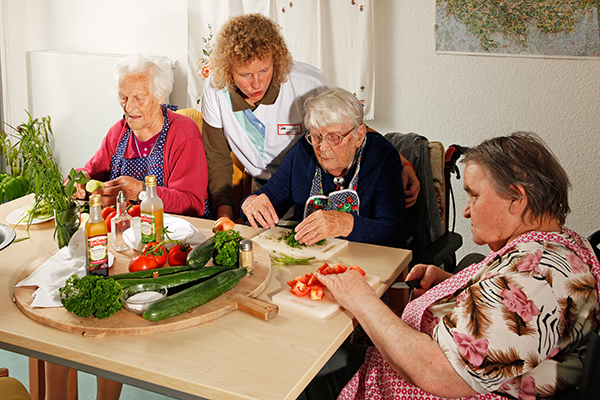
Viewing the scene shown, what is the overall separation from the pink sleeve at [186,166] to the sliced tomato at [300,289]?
1.09m

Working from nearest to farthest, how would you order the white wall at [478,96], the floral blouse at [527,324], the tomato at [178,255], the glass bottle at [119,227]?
the floral blouse at [527,324], the tomato at [178,255], the glass bottle at [119,227], the white wall at [478,96]

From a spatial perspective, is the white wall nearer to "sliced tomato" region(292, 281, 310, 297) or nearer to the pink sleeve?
the pink sleeve

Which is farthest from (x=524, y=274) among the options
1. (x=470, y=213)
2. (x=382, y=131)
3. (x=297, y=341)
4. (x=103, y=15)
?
(x=103, y=15)

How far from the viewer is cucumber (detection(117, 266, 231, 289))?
1506 mm

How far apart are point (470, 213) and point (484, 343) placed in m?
0.42

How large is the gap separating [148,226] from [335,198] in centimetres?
82

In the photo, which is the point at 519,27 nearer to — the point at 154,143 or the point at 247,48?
the point at 247,48

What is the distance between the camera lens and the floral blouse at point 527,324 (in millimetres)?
1179

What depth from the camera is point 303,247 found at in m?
1.95

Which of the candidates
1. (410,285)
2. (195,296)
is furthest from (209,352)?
(410,285)

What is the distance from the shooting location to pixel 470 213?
4.92 ft

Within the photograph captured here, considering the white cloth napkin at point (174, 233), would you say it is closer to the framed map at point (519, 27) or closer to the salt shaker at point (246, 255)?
the salt shaker at point (246, 255)

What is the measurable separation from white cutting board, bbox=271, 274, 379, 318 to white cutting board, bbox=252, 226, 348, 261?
0.31m

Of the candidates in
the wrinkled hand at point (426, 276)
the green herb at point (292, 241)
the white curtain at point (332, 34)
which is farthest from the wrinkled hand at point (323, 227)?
the white curtain at point (332, 34)
